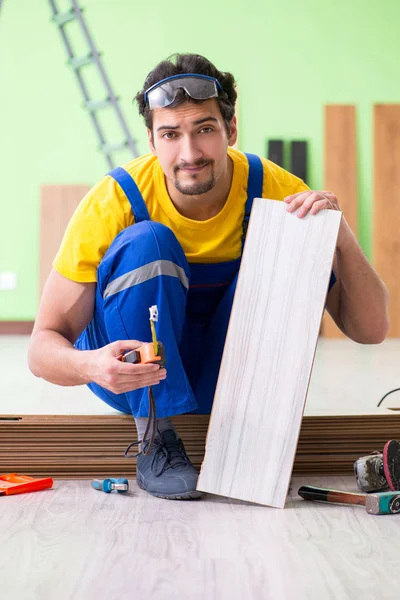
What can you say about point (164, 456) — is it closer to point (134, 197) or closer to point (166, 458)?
point (166, 458)

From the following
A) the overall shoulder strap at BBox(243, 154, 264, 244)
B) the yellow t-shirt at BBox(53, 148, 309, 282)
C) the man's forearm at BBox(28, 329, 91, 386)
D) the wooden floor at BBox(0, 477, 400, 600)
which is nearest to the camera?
the wooden floor at BBox(0, 477, 400, 600)

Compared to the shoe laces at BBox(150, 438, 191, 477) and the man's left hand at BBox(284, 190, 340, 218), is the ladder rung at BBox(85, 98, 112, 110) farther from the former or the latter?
the shoe laces at BBox(150, 438, 191, 477)

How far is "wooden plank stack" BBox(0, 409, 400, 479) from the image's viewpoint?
2.15 metres

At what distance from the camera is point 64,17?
594 cm

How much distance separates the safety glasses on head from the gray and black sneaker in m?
0.82

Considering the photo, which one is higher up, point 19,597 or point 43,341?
point 43,341

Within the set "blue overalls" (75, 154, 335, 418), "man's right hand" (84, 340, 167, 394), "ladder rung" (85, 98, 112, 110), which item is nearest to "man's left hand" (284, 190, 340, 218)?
"blue overalls" (75, 154, 335, 418)

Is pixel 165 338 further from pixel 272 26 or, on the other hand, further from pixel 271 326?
pixel 272 26

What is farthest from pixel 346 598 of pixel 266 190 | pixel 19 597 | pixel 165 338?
pixel 266 190

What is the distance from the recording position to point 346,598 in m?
1.22

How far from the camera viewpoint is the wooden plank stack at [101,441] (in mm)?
2150

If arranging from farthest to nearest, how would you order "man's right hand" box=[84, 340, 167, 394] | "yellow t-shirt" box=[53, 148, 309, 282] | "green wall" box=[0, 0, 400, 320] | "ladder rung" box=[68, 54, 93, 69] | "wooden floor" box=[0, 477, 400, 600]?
1. "green wall" box=[0, 0, 400, 320]
2. "ladder rung" box=[68, 54, 93, 69]
3. "yellow t-shirt" box=[53, 148, 309, 282]
4. "man's right hand" box=[84, 340, 167, 394]
5. "wooden floor" box=[0, 477, 400, 600]

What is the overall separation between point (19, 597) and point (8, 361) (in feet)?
12.5

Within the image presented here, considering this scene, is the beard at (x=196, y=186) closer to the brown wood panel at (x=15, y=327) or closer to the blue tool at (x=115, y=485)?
the blue tool at (x=115, y=485)
